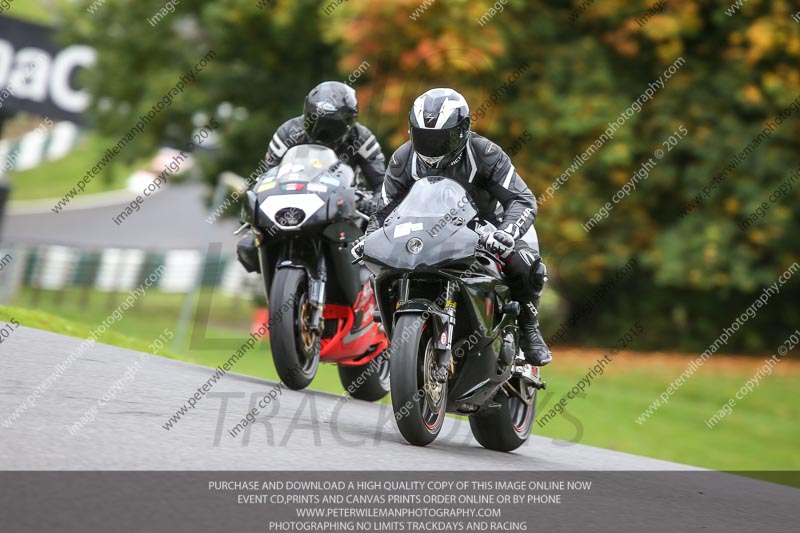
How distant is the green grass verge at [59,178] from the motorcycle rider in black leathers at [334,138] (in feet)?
113

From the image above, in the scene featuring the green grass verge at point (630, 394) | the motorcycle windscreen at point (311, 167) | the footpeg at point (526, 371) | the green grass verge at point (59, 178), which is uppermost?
the motorcycle windscreen at point (311, 167)

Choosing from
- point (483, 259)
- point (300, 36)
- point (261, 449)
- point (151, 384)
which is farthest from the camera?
point (300, 36)

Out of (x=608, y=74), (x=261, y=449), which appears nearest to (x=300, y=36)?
(x=608, y=74)

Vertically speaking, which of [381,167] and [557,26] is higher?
[381,167]

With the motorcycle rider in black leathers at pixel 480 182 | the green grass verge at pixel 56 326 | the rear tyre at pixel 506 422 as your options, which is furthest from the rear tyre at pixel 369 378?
the motorcycle rider in black leathers at pixel 480 182

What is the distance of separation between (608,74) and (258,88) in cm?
837

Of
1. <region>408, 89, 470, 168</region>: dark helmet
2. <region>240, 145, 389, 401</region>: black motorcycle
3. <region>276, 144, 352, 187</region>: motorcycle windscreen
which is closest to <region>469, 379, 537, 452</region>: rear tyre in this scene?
<region>240, 145, 389, 401</region>: black motorcycle

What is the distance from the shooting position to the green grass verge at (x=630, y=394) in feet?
47.7

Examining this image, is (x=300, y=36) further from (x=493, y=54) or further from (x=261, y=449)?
(x=261, y=449)

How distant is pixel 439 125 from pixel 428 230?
723 millimetres

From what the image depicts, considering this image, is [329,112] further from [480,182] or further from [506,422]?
[506,422]

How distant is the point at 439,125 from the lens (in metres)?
6.88

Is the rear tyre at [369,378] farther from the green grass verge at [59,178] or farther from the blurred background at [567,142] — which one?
the green grass verge at [59,178]
